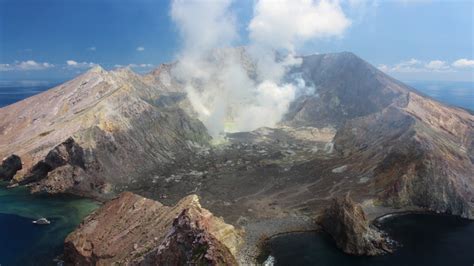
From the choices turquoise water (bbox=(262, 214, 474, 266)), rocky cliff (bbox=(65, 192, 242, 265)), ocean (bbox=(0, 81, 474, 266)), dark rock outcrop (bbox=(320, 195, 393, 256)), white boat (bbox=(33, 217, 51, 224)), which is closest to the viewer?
rocky cliff (bbox=(65, 192, 242, 265))

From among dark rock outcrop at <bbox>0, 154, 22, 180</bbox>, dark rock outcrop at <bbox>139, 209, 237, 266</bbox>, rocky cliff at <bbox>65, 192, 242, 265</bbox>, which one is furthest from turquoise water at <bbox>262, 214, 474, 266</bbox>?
dark rock outcrop at <bbox>0, 154, 22, 180</bbox>

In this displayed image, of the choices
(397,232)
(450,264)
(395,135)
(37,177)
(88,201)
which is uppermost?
(395,135)

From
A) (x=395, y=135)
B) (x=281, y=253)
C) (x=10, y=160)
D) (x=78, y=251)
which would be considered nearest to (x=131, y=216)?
(x=78, y=251)

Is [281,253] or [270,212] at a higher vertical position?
[270,212]

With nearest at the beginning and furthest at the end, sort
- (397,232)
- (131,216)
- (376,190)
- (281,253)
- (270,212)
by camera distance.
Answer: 1. (131,216)
2. (281,253)
3. (397,232)
4. (270,212)
5. (376,190)

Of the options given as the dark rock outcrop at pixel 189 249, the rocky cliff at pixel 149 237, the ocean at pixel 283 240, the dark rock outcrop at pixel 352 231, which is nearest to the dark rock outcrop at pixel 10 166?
the ocean at pixel 283 240

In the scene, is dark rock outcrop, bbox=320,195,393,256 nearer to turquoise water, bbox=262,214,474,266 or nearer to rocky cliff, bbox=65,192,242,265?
turquoise water, bbox=262,214,474,266

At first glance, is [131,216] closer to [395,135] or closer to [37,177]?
[37,177]
